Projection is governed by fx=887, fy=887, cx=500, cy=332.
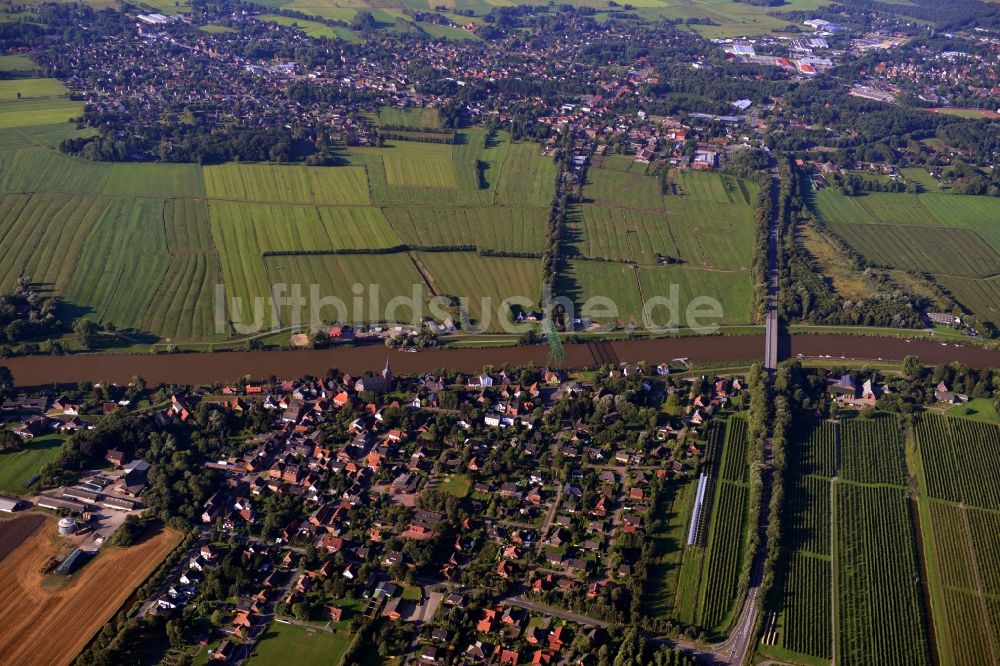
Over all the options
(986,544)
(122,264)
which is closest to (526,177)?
(122,264)

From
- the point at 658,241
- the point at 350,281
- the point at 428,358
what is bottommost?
the point at 428,358

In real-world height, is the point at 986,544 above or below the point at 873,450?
below

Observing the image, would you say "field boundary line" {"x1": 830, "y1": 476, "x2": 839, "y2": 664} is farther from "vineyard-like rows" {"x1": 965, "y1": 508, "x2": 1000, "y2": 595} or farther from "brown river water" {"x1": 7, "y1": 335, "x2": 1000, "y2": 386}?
"brown river water" {"x1": 7, "y1": 335, "x2": 1000, "y2": 386}

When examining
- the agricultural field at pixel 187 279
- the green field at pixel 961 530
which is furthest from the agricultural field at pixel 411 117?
the green field at pixel 961 530

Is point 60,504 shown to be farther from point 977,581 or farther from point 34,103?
point 34,103

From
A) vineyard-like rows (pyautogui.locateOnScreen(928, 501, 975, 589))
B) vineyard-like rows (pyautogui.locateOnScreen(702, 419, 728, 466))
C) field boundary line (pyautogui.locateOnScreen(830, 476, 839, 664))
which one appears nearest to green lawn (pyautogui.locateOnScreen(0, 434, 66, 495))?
vineyard-like rows (pyautogui.locateOnScreen(702, 419, 728, 466))

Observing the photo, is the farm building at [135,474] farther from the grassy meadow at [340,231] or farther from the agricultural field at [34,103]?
the agricultural field at [34,103]
